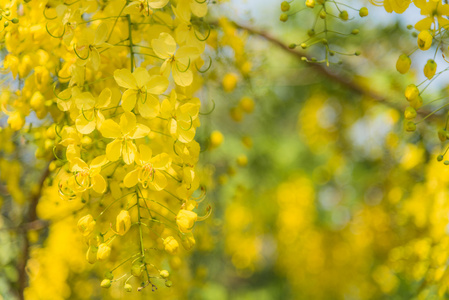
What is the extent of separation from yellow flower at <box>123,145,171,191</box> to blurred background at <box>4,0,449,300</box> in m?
0.30

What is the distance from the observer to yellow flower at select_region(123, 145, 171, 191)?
761 millimetres

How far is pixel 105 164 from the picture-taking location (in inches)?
32.0

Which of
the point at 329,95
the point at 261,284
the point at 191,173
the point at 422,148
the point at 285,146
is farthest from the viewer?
the point at 261,284

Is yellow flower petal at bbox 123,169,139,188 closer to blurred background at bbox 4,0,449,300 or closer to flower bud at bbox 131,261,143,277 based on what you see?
flower bud at bbox 131,261,143,277

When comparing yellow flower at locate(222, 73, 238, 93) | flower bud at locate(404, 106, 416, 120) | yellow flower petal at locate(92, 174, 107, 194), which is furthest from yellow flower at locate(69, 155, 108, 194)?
yellow flower at locate(222, 73, 238, 93)

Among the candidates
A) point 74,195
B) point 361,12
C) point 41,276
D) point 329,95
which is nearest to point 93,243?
point 74,195

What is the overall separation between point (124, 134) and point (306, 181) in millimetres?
2185

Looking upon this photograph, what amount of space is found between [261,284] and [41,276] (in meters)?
2.31

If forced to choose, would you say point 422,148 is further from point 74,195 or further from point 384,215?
point 74,195

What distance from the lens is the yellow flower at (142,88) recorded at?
769 millimetres

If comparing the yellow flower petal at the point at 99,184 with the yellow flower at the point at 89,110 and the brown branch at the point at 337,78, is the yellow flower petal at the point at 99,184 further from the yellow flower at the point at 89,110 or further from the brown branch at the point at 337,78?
the brown branch at the point at 337,78

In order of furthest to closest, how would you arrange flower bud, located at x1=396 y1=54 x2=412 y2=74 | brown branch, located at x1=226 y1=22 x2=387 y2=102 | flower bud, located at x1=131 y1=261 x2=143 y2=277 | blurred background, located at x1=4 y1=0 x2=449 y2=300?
brown branch, located at x1=226 y1=22 x2=387 y2=102
blurred background, located at x1=4 y1=0 x2=449 y2=300
flower bud, located at x1=396 y1=54 x2=412 y2=74
flower bud, located at x1=131 y1=261 x2=143 y2=277

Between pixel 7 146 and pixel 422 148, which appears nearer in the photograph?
pixel 7 146

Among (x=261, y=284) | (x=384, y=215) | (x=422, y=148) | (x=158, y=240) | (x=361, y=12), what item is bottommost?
(x=261, y=284)
